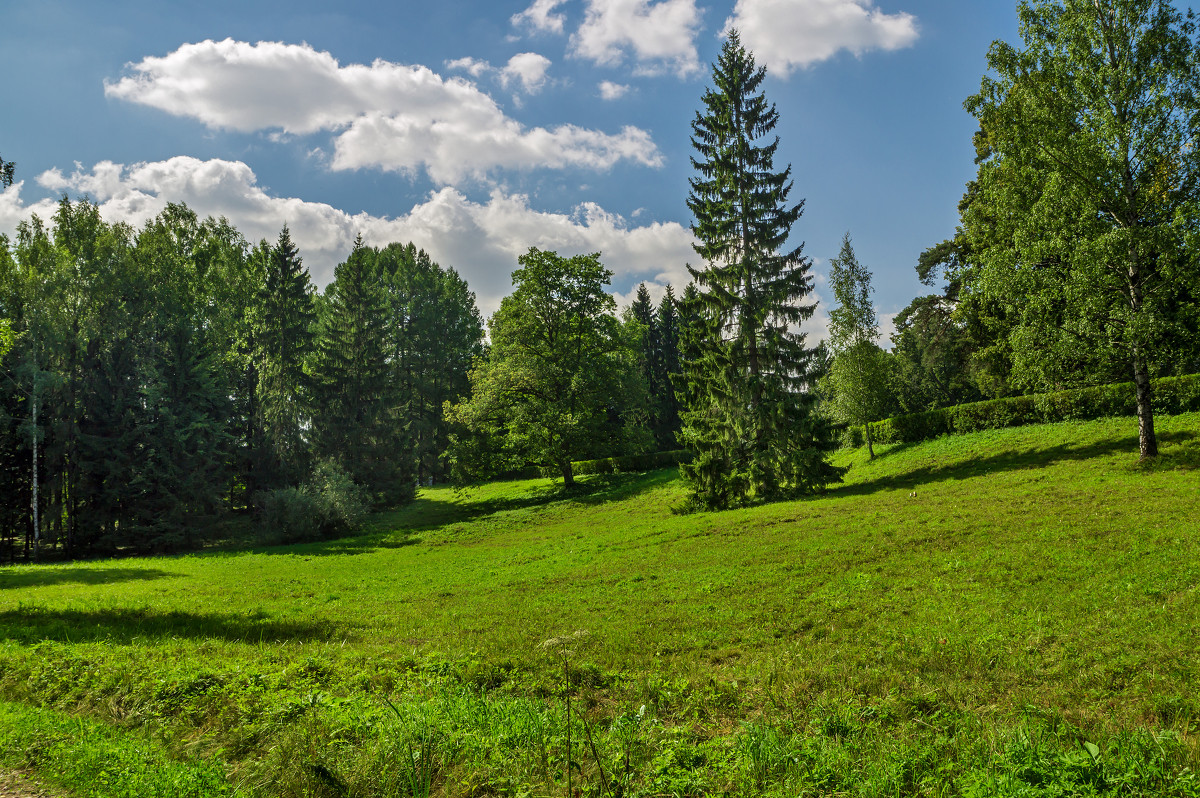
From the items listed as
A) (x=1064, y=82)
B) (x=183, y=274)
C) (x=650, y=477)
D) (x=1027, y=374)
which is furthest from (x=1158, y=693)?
(x=183, y=274)

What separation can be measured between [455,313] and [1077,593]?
192ft

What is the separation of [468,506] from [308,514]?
10.6m

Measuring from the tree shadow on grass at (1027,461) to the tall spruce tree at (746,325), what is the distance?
6.67ft

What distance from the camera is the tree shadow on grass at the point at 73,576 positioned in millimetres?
17344

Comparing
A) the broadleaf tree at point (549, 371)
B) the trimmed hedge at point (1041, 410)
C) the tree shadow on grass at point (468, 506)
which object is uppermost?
the broadleaf tree at point (549, 371)

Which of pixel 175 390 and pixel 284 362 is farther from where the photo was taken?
pixel 284 362

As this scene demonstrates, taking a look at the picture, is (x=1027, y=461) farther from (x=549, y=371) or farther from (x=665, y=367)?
(x=665, y=367)

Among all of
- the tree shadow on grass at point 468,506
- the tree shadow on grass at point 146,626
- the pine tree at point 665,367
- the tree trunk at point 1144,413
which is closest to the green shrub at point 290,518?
the tree shadow on grass at point 468,506

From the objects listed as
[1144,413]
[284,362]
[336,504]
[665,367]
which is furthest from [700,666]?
[665,367]

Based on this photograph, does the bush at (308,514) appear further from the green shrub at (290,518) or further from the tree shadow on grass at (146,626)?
the tree shadow on grass at (146,626)

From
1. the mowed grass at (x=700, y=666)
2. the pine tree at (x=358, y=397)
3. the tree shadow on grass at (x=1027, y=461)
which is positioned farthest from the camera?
the pine tree at (x=358, y=397)

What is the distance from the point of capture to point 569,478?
124 feet

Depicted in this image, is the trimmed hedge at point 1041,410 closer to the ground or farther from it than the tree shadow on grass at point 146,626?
farther from it

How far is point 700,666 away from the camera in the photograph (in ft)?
23.1
